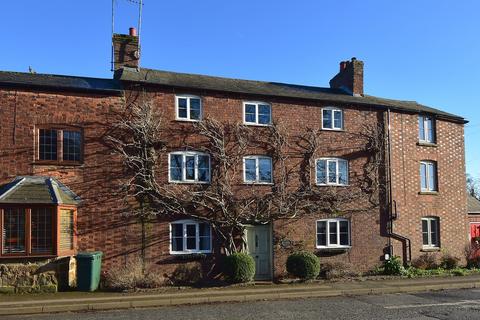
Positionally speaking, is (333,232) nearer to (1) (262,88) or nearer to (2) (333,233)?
(2) (333,233)

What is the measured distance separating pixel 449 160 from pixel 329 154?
6.57 metres

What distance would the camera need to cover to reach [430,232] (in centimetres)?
2220

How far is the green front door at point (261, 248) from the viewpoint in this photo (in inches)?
755

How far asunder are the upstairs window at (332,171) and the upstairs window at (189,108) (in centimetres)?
536

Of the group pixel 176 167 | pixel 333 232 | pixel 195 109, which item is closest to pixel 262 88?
pixel 195 109

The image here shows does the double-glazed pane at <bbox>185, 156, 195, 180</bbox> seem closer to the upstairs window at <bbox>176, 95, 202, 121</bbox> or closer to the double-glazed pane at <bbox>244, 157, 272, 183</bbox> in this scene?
the upstairs window at <bbox>176, 95, 202, 121</bbox>

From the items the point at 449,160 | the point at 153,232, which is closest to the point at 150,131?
the point at 153,232

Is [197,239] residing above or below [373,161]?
below

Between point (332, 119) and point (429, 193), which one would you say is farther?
point (429, 193)

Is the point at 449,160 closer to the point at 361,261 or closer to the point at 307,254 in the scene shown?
the point at 361,261

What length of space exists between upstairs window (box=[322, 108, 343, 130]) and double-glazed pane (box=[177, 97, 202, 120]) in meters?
5.41

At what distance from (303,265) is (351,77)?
9877 mm

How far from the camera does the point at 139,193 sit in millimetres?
17500

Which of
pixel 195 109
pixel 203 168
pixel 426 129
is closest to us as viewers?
pixel 203 168
